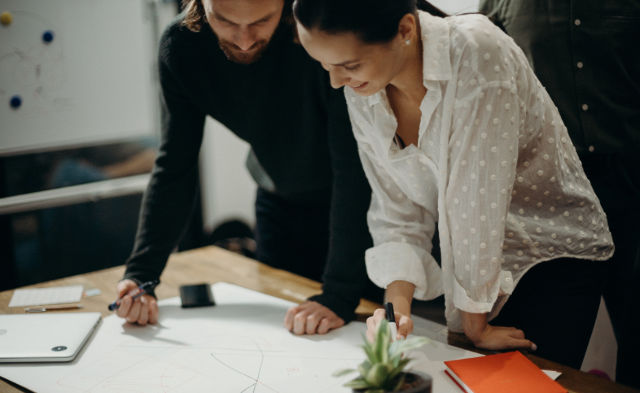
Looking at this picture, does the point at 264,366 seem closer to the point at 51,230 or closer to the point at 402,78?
the point at 402,78

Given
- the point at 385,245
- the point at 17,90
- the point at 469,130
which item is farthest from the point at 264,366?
the point at 17,90

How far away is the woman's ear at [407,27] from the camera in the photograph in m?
0.95

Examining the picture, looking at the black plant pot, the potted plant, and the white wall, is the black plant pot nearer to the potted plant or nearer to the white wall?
the potted plant

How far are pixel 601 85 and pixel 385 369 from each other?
34.6 inches

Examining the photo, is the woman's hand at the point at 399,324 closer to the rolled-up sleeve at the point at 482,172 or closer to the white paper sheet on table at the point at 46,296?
the rolled-up sleeve at the point at 482,172

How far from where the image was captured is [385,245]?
3.75 ft

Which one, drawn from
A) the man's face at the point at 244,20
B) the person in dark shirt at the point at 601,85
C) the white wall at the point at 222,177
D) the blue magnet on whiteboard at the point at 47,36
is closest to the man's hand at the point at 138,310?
the man's face at the point at 244,20

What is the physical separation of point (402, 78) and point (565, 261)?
1.56 ft

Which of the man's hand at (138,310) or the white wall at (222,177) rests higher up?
the man's hand at (138,310)

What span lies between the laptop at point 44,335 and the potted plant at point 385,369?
62cm

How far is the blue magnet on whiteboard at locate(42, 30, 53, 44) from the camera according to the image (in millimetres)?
2217

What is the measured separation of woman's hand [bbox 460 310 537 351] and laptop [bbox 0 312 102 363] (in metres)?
0.73

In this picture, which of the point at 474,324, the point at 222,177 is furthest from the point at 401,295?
the point at 222,177

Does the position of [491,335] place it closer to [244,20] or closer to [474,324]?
[474,324]
